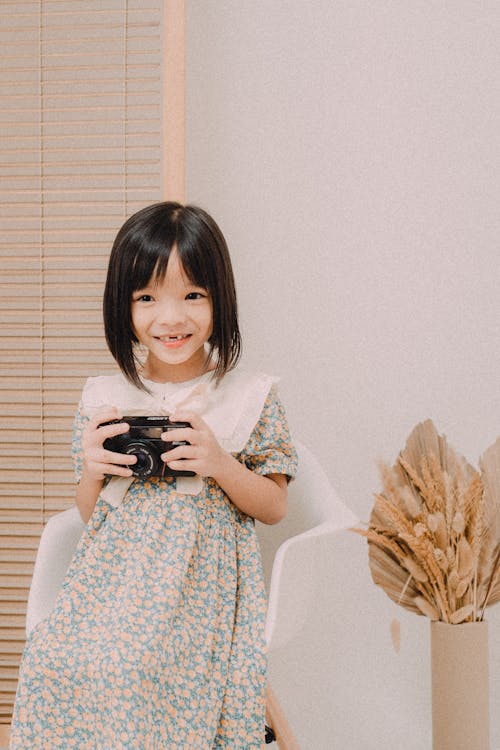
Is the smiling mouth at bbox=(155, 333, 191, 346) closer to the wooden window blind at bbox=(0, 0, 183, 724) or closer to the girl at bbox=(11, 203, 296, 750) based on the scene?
the girl at bbox=(11, 203, 296, 750)

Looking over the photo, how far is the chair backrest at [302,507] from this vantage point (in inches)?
60.6

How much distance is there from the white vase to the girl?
1.92 ft

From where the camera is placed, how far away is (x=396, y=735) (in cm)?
211

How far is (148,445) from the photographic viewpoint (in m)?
1.36

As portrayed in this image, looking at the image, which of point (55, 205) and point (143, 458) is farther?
point (55, 205)

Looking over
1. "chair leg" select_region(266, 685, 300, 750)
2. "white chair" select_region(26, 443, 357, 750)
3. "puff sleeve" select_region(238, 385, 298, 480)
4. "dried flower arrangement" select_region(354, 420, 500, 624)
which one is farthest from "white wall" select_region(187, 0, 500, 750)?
"puff sleeve" select_region(238, 385, 298, 480)

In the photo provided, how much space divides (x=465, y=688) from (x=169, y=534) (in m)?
0.83

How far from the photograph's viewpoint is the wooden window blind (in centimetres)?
186

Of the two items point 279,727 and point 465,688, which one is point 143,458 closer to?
point 279,727

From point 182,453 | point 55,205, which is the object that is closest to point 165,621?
point 182,453

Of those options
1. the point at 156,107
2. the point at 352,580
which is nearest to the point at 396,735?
the point at 352,580

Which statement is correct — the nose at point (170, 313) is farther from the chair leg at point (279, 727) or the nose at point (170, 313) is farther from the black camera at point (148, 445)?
the chair leg at point (279, 727)

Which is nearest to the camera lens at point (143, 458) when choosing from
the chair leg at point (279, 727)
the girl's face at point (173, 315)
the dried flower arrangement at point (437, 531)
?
the girl's face at point (173, 315)

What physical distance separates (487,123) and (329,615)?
1.42 meters
